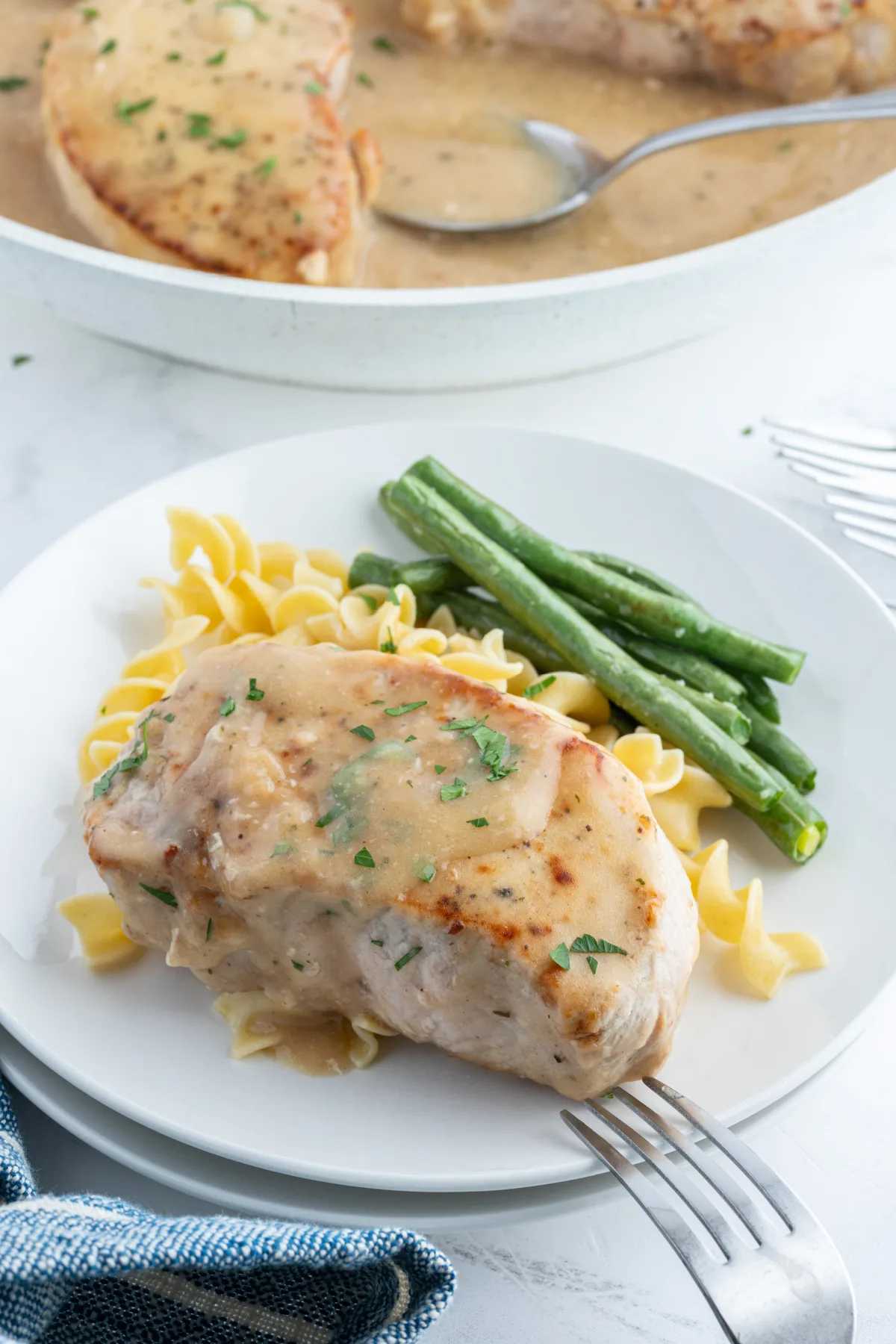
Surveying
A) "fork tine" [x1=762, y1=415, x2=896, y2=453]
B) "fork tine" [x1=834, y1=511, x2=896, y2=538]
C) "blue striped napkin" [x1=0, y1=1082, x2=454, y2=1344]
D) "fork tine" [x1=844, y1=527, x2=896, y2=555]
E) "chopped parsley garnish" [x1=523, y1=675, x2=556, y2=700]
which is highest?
"fork tine" [x1=762, y1=415, x2=896, y2=453]

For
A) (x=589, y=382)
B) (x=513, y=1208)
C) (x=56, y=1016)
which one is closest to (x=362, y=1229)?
(x=513, y=1208)

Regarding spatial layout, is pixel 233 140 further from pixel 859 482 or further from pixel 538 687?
pixel 538 687

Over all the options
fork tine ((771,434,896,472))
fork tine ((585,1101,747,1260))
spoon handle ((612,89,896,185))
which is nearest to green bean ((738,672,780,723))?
fork tine ((771,434,896,472))

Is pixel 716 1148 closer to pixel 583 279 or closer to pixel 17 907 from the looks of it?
pixel 17 907

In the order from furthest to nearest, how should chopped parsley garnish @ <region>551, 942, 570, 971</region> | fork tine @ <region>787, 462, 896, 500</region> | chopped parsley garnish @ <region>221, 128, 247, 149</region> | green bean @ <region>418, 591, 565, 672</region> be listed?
chopped parsley garnish @ <region>221, 128, 247, 149</region>, fork tine @ <region>787, 462, 896, 500</region>, green bean @ <region>418, 591, 565, 672</region>, chopped parsley garnish @ <region>551, 942, 570, 971</region>

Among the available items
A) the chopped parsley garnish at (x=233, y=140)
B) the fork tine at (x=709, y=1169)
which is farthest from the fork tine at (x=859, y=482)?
the fork tine at (x=709, y=1169)

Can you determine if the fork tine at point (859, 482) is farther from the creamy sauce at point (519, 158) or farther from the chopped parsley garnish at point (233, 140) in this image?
the chopped parsley garnish at point (233, 140)

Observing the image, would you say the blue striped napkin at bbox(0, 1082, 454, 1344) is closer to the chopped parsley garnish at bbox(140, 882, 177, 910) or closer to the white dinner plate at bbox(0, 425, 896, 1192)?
the white dinner plate at bbox(0, 425, 896, 1192)
